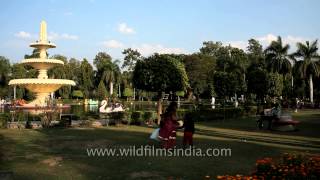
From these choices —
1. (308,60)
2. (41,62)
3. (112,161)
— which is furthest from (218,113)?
(308,60)

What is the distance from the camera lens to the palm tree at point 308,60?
66.5m

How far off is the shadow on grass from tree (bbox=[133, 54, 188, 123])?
10412mm

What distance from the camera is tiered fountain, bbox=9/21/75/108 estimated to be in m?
33.8

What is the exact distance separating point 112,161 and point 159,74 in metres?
16.0

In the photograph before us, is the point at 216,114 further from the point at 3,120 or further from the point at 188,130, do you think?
the point at 188,130

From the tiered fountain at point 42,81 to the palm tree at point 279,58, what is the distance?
42015 mm

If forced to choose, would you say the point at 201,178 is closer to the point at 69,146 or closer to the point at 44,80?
the point at 69,146

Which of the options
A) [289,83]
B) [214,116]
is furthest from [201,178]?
[289,83]

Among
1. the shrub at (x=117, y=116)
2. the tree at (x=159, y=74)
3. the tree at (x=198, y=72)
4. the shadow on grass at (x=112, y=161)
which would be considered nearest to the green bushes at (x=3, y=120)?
the shadow on grass at (x=112, y=161)

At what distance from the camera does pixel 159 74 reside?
28.0 metres

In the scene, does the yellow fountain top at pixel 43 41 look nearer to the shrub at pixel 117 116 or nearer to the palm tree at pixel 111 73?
the shrub at pixel 117 116

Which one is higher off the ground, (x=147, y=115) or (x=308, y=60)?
(x=308, y=60)

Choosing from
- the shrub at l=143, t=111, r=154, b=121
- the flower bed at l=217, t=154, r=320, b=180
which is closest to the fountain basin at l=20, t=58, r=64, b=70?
the shrub at l=143, t=111, r=154, b=121

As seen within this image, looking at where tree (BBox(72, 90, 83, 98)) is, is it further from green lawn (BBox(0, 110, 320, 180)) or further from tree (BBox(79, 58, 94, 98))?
green lawn (BBox(0, 110, 320, 180))
